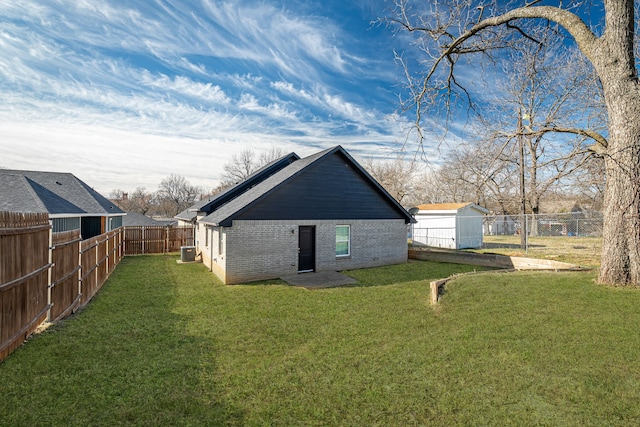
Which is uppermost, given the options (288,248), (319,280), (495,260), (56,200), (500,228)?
(56,200)

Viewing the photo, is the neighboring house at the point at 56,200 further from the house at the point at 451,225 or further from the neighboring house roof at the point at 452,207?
the neighboring house roof at the point at 452,207

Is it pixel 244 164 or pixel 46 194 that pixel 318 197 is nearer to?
pixel 46 194

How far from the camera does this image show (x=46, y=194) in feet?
66.3

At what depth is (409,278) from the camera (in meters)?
11.8

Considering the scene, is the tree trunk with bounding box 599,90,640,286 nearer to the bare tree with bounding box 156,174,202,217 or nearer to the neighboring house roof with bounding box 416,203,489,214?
the neighboring house roof with bounding box 416,203,489,214

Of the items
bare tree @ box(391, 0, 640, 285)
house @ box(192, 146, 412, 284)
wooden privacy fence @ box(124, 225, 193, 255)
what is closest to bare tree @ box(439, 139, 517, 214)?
bare tree @ box(391, 0, 640, 285)

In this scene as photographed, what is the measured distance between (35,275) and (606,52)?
530 inches

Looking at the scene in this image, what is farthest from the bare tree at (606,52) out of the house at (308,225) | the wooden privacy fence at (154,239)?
the wooden privacy fence at (154,239)

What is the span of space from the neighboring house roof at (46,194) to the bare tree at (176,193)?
44.0 m

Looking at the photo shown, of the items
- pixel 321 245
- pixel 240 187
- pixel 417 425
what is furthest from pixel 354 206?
pixel 417 425

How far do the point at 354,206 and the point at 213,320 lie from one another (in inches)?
337

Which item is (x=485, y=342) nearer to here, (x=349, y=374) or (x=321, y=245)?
(x=349, y=374)

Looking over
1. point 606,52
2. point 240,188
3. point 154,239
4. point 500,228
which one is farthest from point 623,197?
point 500,228

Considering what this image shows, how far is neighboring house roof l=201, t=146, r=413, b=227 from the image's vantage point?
38.8 ft
